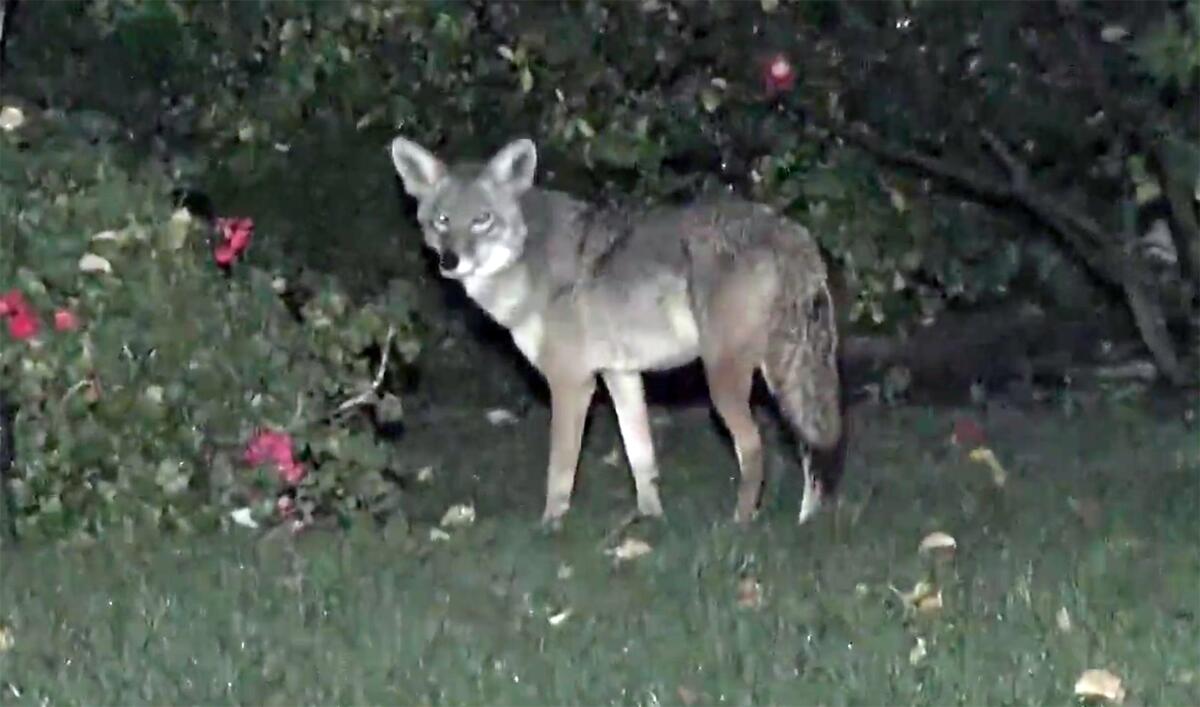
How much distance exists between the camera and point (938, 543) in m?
6.79

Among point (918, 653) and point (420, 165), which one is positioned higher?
point (420, 165)

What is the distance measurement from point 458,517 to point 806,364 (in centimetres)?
144

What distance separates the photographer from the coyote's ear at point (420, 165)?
8047mm

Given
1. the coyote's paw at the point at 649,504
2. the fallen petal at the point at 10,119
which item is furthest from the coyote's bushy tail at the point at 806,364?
the fallen petal at the point at 10,119

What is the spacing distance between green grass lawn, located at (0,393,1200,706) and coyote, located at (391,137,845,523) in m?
0.34

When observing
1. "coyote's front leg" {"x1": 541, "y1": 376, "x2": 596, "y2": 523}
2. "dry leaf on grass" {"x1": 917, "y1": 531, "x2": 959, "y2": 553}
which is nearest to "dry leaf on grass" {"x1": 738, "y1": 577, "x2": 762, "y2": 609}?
"dry leaf on grass" {"x1": 917, "y1": 531, "x2": 959, "y2": 553}

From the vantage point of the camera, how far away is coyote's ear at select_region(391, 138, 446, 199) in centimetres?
805

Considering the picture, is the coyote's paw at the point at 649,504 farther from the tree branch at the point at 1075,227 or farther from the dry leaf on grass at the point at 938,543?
the tree branch at the point at 1075,227

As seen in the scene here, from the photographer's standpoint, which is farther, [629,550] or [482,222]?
[482,222]

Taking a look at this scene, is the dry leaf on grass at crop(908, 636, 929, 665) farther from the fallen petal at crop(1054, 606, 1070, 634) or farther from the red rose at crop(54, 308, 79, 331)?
the red rose at crop(54, 308, 79, 331)

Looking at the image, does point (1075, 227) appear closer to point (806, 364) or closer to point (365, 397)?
point (806, 364)

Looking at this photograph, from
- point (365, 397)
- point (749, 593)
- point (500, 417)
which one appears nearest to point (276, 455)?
point (365, 397)

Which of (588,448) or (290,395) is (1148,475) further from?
(290,395)

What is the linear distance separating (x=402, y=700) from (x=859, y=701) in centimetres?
115
